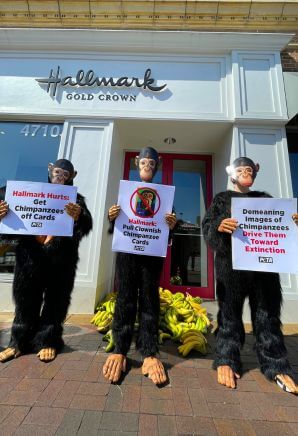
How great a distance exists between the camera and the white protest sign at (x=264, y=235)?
2.15 metres

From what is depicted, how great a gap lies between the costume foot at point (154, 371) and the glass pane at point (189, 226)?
2972 millimetres

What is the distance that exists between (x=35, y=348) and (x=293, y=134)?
5491 millimetres

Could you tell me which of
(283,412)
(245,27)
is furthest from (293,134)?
(283,412)

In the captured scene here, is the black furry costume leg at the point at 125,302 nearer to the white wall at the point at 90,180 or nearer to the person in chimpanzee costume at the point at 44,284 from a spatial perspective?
the person in chimpanzee costume at the point at 44,284

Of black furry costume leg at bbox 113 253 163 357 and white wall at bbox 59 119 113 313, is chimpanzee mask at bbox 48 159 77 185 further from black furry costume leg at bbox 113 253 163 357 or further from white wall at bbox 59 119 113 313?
white wall at bbox 59 119 113 313

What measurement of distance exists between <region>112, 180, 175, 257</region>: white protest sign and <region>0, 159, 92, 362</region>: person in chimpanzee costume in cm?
45

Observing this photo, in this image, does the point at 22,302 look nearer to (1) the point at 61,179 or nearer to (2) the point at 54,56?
(1) the point at 61,179

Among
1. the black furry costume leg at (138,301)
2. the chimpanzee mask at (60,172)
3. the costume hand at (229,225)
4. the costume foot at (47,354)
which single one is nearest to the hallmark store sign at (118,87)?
the chimpanzee mask at (60,172)

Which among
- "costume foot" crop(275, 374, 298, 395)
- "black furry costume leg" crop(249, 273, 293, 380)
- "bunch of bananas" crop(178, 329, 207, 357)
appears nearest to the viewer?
"costume foot" crop(275, 374, 298, 395)

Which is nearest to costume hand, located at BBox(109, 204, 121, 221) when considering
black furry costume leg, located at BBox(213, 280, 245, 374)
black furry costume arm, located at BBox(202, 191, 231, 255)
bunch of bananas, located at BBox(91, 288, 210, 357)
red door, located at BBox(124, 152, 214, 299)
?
black furry costume arm, located at BBox(202, 191, 231, 255)

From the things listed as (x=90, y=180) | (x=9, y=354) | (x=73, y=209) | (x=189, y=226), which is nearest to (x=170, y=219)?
(x=73, y=209)

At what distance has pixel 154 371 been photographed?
2061mm

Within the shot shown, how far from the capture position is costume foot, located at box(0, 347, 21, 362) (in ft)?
7.41

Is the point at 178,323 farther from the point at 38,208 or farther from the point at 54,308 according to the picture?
the point at 38,208
